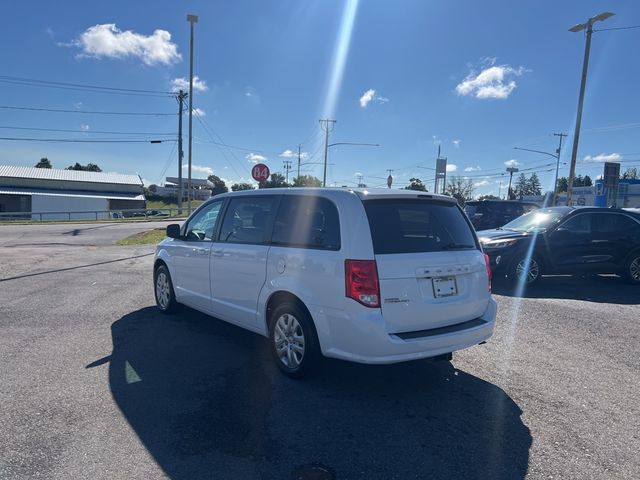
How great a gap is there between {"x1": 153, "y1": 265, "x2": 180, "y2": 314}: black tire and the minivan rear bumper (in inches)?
126

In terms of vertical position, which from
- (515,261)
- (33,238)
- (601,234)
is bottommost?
(33,238)

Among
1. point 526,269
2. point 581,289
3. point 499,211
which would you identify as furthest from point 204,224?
point 499,211

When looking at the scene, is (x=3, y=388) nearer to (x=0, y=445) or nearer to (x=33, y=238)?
(x=0, y=445)

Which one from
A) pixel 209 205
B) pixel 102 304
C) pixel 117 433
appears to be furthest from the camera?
pixel 102 304

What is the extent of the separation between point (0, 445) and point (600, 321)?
23.6 ft

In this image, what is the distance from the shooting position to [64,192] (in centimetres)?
5881

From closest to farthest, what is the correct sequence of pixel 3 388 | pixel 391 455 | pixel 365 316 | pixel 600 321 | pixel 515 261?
pixel 391 455
pixel 365 316
pixel 3 388
pixel 600 321
pixel 515 261

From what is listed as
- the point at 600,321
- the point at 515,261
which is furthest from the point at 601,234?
the point at 600,321

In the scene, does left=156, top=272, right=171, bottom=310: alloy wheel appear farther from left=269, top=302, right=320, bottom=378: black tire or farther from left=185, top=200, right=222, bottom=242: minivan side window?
left=269, top=302, right=320, bottom=378: black tire

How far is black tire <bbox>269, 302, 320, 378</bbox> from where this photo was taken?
4.16 meters

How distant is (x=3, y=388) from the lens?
4133mm

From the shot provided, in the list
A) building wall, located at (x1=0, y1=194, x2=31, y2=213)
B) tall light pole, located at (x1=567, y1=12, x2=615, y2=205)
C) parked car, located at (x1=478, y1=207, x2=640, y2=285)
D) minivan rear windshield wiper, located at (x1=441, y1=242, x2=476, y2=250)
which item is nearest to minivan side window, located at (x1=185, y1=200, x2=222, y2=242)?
minivan rear windshield wiper, located at (x1=441, y1=242, x2=476, y2=250)

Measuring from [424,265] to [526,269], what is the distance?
6.07 m

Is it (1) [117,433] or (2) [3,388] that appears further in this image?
(2) [3,388]
